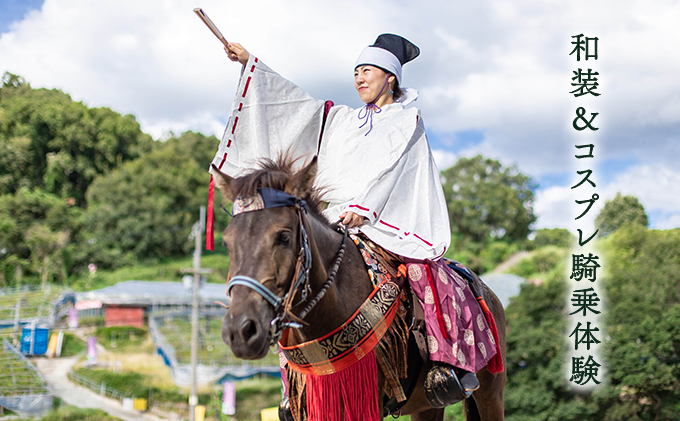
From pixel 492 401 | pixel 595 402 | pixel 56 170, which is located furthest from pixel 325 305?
pixel 56 170

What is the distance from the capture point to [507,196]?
128ft

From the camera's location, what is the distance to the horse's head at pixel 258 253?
1823mm

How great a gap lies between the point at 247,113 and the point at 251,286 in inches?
59.6

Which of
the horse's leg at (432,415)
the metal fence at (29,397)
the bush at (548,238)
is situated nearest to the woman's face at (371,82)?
the horse's leg at (432,415)

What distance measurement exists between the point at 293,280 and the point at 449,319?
1.25 metres

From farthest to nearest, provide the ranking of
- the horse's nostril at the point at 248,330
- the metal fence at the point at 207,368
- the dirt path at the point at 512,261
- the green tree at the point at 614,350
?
1. the dirt path at the point at 512,261
2. the metal fence at the point at 207,368
3. the green tree at the point at 614,350
4. the horse's nostril at the point at 248,330

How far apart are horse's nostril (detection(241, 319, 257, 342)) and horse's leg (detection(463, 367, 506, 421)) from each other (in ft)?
8.00

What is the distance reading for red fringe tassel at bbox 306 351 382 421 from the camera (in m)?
2.43

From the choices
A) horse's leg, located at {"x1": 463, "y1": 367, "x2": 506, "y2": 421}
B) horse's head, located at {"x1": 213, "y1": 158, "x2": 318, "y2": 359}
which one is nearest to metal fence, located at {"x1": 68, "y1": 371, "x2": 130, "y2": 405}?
horse's leg, located at {"x1": 463, "y1": 367, "x2": 506, "y2": 421}

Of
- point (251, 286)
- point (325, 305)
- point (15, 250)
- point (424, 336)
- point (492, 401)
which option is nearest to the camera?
point (251, 286)

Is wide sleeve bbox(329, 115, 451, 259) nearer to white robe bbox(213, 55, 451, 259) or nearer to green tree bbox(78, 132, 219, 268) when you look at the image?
white robe bbox(213, 55, 451, 259)

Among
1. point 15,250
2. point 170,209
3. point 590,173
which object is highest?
point 170,209

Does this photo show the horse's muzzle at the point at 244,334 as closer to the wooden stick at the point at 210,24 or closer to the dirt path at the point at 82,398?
the wooden stick at the point at 210,24

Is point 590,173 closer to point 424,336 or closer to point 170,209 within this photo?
point 424,336
